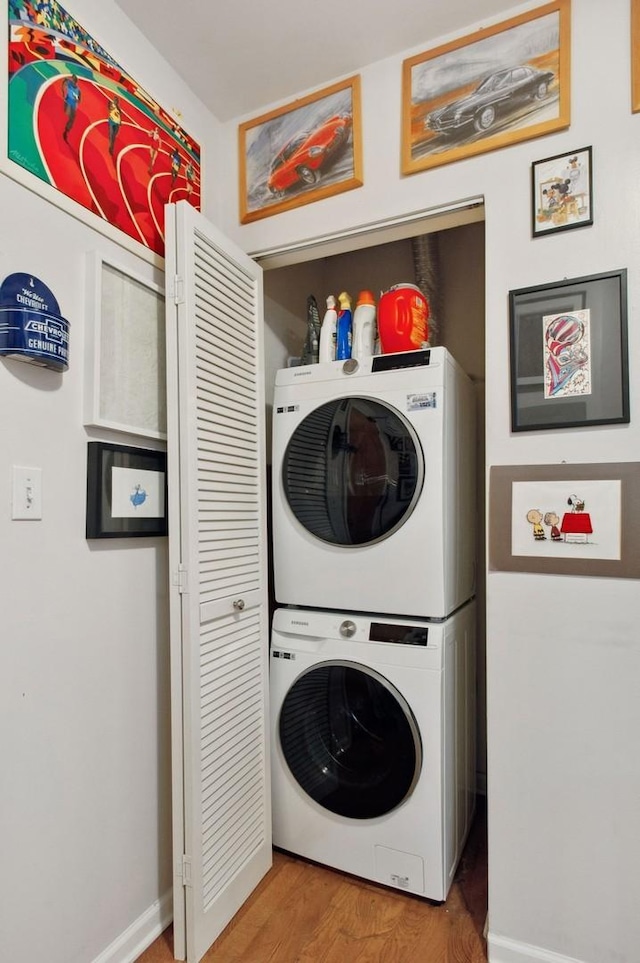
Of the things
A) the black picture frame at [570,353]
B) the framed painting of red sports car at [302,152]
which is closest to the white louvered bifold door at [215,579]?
the framed painting of red sports car at [302,152]

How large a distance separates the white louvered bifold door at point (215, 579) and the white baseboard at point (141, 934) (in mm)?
119

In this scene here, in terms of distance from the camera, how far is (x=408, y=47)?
1634 mm

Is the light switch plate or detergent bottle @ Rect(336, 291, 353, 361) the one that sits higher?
detergent bottle @ Rect(336, 291, 353, 361)

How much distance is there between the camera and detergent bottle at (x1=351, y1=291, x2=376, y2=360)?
182 cm

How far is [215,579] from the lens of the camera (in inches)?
61.6

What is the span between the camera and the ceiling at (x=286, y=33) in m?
1.51

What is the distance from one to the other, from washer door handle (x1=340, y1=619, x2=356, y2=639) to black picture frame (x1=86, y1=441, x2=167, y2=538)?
2.11ft

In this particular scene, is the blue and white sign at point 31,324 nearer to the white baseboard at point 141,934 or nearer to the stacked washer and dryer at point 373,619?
the stacked washer and dryer at point 373,619

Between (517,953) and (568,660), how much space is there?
0.80 meters

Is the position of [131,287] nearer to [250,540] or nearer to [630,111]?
[250,540]

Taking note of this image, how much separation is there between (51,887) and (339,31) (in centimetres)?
243

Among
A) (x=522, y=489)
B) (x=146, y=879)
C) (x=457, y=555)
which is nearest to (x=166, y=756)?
(x=146, y=879)

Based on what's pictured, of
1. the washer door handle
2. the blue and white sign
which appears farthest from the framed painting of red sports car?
the washer door handle

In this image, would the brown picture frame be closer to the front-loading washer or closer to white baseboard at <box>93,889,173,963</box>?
the front-loading washer
